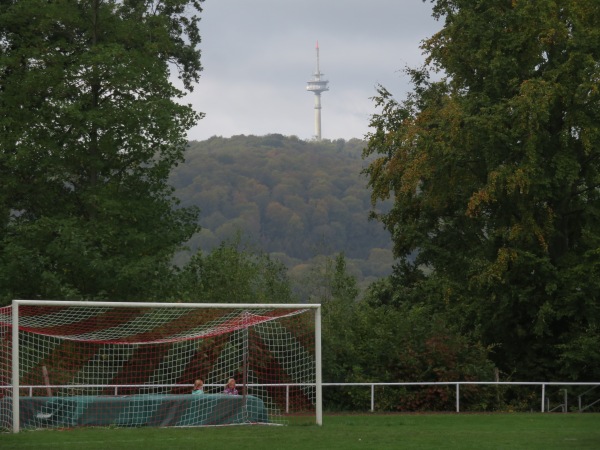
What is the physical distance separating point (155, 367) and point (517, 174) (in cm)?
1289

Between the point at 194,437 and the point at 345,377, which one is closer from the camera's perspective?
the point at 194,437

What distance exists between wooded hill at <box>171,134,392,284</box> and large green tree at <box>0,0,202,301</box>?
5794 cm

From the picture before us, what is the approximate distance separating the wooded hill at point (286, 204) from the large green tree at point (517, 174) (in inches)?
2355

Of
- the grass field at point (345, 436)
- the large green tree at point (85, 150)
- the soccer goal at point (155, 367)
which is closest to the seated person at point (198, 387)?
the soccer goal at point (155, 367)

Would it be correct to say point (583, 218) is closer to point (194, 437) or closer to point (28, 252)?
point (28, 252)

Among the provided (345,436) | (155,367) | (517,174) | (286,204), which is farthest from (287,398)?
(286,204)

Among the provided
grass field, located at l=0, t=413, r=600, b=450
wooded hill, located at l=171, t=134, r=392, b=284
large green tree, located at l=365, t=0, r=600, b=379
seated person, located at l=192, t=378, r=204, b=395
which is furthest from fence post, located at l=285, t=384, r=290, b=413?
wooded hill, located at l=171, t=134, r=392, b=284

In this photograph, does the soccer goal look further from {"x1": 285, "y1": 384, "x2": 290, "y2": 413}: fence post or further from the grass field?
the grass field

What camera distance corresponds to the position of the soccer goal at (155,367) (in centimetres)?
2298

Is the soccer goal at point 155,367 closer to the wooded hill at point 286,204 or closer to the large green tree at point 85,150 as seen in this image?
the large green tree at point 85,150

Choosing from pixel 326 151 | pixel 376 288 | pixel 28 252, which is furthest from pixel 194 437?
pixel 326 151

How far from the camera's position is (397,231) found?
42625mm

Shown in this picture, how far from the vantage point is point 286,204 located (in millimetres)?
125875

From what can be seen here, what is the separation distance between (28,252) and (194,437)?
62.6 ft
